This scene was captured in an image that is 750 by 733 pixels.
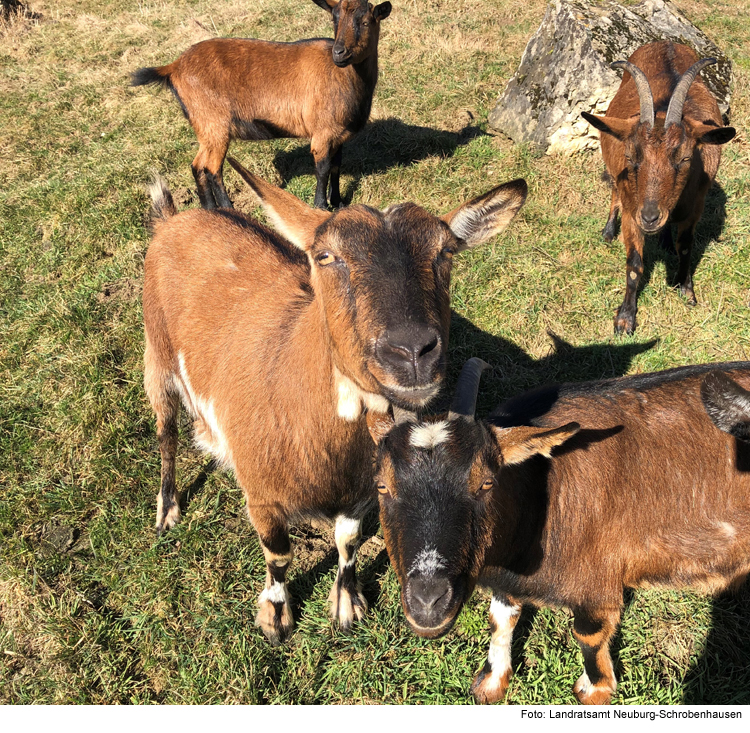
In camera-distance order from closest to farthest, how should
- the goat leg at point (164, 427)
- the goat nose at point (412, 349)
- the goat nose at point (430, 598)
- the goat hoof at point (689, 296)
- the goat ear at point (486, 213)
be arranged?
the goat nose at point (412, 349)
the goat nose at point (430, 598)
the goat ear at point (486, 213)
the goat leg at point (164, 427)
the goat hoof at point (689, 296)

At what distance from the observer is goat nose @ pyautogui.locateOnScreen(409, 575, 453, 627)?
233 centimetres

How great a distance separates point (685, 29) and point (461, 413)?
8.31 metres

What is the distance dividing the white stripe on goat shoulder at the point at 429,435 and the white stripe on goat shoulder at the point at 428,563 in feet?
1.44

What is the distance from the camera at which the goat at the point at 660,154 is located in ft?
15.9

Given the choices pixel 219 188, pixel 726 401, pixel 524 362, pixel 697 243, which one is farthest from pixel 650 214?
pixel 219 188

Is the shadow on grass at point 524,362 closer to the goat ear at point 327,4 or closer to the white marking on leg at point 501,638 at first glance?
the white marking on leg at point 501,638

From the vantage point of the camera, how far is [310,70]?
7.13 metres

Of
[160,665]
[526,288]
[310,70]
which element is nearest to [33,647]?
[160,665]

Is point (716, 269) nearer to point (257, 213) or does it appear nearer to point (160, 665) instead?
point (257, 213)

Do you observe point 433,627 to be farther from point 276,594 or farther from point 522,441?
point 276,594

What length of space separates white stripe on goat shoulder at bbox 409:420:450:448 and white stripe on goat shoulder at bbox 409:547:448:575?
440 mm

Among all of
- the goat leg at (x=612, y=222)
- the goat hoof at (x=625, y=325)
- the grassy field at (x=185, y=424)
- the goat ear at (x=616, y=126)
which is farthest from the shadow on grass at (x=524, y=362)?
the goat ear at (x=616, y=126)

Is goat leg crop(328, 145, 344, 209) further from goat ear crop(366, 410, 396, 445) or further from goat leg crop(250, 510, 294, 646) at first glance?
goat ear crop(366, 410, 396, 445)

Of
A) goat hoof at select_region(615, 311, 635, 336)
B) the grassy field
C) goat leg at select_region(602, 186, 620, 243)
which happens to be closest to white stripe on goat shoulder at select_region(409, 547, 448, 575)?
the grassy field
